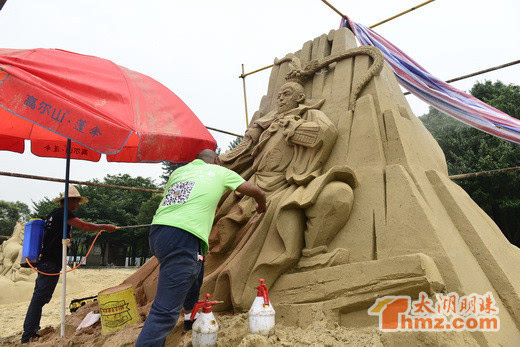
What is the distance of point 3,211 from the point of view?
31.3 metres

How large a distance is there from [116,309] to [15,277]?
8.48 meters

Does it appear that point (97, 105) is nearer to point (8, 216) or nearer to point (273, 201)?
point (273, 201)

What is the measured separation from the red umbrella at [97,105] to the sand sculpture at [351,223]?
0.91 m

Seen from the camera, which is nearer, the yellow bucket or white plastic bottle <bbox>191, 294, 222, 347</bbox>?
white plastic bottle <bbox>191, 294, 222, 347</bbox>

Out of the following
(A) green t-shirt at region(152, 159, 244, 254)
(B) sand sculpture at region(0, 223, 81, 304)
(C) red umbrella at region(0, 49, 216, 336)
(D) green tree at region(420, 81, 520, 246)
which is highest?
(D) green tree at region(420, 81, 520, 246)

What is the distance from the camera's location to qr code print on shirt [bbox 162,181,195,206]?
242 cm

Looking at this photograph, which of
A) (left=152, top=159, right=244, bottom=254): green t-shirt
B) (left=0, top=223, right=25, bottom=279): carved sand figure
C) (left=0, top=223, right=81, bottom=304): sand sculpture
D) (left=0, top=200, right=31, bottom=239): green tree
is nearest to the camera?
(left=152, top=159, right=244, bottom=254): green t-shirt

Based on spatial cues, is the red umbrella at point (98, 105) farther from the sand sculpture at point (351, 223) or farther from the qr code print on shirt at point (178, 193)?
the sand sculpture at point (351, 223)

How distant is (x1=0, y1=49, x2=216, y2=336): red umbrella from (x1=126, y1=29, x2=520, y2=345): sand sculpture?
909 millimetres

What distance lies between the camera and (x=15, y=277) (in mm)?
9516

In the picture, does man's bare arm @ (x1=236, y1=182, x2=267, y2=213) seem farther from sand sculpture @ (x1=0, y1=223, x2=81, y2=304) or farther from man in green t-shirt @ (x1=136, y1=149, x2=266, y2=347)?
sand sculpture @ (x1=0, y1=223, x2=81, y2=304)

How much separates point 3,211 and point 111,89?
117 ft

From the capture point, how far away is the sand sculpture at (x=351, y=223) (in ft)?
8.25

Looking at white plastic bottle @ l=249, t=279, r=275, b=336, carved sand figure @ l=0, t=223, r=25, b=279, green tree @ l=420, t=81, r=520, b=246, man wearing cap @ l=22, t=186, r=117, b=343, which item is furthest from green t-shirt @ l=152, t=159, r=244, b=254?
green tree @ l=420, t=81, r=520, b=246
